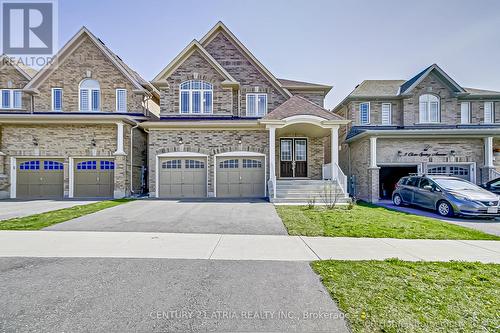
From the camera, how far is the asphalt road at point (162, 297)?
118 inches

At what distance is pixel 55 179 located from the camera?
15938 mm

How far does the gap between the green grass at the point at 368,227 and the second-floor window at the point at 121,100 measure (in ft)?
45.4

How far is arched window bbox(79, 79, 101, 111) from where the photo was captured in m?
17.7

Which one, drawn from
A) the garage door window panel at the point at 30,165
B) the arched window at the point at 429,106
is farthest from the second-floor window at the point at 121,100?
the arched window at the point at 429,106

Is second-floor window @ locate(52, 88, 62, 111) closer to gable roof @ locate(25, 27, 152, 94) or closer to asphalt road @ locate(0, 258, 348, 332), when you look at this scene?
gable roof @ locate(25, 27, 152, 94)

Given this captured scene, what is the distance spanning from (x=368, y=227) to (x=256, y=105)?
40.5 ft

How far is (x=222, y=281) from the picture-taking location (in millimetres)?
4102

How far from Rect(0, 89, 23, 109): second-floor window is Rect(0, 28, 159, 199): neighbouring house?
131 centimetres

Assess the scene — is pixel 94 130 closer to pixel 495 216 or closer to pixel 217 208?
pixel 217 208

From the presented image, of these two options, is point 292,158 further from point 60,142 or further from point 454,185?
point 60,142

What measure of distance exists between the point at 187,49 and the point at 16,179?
13.2 m

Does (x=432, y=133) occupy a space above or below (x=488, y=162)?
above

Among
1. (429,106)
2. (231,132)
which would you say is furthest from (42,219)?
(429,106)

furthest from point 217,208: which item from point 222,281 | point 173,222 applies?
point 222,281
